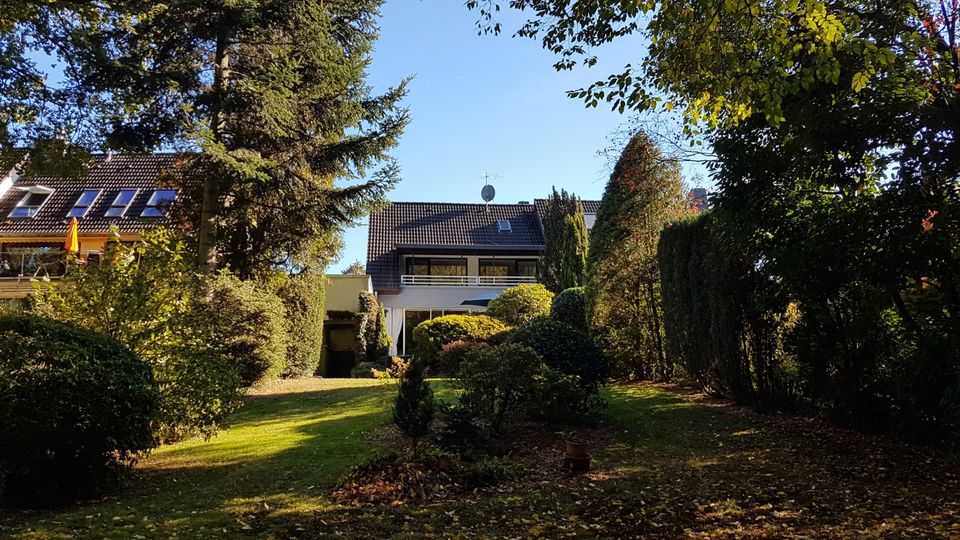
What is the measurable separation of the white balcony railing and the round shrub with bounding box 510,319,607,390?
20549 millimetres

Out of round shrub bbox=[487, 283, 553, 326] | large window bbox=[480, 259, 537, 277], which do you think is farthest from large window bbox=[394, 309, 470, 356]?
round shrub bbox=[487, 283, 553, 326]

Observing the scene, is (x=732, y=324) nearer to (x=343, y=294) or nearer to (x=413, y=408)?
(x=413, y=408)

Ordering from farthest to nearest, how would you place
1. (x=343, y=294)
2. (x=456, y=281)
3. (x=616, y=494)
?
(x=456, y=281)
(x=343, y=294)
(x=616, y=494)

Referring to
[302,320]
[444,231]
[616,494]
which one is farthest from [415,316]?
[616,494]

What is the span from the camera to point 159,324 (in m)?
7.29

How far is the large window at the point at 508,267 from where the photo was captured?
105 feet

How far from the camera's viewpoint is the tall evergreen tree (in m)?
12.8

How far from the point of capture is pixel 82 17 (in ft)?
30.6

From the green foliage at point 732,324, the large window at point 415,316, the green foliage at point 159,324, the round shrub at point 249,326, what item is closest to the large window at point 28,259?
the large window at point 415,316

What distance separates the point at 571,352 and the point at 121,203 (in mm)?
25801

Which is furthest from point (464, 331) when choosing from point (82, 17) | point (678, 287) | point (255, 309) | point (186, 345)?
point (82, 17)

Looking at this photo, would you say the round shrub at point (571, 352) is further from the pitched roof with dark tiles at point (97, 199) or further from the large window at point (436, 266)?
→ the large window at point (436, 266)

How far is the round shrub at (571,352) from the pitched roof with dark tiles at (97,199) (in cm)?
2174

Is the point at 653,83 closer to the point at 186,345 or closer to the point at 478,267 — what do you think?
the point at 186,345
